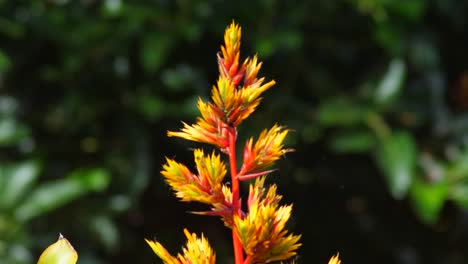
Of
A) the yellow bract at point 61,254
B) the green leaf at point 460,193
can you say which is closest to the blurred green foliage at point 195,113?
the green leaf at point 460,193

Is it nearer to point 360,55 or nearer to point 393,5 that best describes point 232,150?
point 393,5

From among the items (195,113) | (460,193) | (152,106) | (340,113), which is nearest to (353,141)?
(340,113)

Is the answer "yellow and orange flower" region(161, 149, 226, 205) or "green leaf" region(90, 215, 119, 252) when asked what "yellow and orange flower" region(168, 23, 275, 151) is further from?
"green leaf" region(90, 215, 119, 252)

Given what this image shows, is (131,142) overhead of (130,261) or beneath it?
overhead

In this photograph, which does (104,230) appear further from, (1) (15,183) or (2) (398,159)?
(2) (398,159)

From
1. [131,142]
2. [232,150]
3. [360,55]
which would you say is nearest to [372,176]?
[360,55]

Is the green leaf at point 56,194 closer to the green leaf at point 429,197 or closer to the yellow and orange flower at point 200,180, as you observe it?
the green leaf at point 429,197
